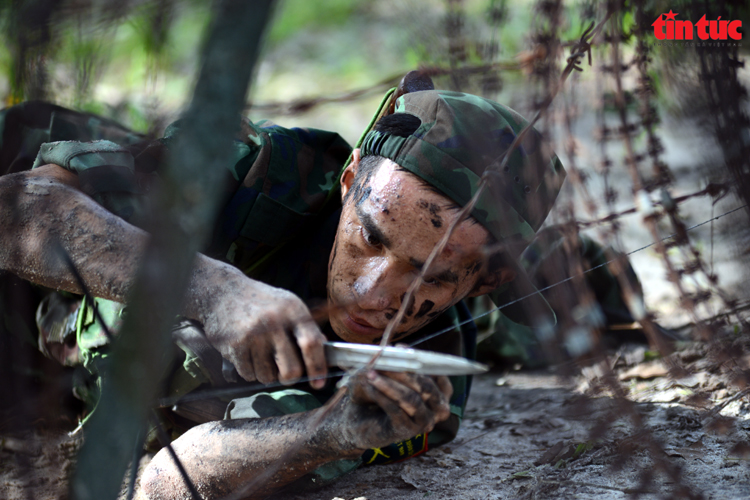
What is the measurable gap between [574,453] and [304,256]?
1.01 m

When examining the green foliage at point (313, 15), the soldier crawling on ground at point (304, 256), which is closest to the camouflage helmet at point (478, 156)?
the soldier crawling on ground at point (304, 256)

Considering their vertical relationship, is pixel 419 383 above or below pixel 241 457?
above

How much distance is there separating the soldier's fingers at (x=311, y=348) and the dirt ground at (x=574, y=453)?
0.55 m

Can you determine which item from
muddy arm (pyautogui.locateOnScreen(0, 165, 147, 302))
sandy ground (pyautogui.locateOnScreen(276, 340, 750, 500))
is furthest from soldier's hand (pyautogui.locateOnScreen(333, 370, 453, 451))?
muddy arm (pyautogui.locateOnScreen(0, 165, 147, 302))

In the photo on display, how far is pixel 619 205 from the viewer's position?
4.22 m

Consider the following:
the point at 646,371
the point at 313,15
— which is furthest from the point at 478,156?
the point at 313,15

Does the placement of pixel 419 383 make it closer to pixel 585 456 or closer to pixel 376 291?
pixel 376 291

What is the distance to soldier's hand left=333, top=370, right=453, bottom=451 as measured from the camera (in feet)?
3.58

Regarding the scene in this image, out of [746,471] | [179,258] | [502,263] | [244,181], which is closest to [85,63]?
[244,181]

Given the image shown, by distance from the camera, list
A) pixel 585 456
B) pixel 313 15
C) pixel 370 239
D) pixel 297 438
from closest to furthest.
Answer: pixel 297 438 → pixel 370 239 → pixel 585 456 → pixel 313 15

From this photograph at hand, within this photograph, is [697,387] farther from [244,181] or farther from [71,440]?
[71,440]

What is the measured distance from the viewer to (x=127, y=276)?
44.9 inches

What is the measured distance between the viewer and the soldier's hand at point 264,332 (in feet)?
3.45

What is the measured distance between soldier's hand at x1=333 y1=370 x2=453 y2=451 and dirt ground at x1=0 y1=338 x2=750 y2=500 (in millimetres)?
323
